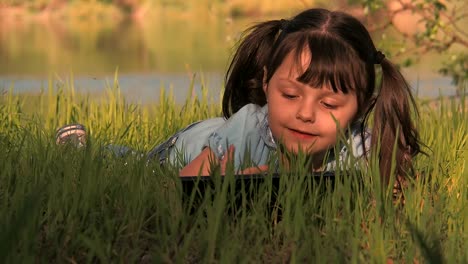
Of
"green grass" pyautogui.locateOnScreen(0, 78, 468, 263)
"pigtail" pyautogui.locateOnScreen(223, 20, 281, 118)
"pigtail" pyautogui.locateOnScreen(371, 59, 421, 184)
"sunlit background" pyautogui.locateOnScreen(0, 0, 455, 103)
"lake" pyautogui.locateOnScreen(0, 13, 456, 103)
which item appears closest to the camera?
"green grass" pyautogui.locateOnScreen(0, 78, 468, 263)

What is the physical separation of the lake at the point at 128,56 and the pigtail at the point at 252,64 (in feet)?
3.23

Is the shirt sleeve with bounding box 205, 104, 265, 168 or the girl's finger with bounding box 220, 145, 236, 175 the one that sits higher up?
the shirt sleeve with bounding box 205, 104, 265, 168

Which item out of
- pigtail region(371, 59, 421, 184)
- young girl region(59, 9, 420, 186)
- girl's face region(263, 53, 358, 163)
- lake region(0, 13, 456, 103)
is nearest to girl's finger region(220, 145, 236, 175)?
young girl region(59, 9, 420, 186)

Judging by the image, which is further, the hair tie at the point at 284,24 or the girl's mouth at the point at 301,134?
the hair tie at the point at 284,24

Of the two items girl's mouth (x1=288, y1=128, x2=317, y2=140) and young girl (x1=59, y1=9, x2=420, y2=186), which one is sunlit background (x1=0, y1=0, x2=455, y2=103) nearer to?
young girl (x1=59, y1=9, x2=420, y2=186)

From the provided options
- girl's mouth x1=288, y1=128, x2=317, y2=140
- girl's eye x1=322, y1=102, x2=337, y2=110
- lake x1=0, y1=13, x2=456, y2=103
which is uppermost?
lake x1=0, y1=13, x2=456, y2=103

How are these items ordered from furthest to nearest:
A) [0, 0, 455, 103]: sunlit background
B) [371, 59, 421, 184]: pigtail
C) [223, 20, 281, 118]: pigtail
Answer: [0, 0, 455, 103]: sunlit background → [223, 20, 281, 118]: pigtail → [371, 59, 421, 184]: pigtail

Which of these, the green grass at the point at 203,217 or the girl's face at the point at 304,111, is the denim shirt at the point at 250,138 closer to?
the girl's face at the point at 304,111

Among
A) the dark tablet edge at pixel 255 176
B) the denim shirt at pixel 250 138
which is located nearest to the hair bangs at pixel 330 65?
the denim shirt at pixel 250 138

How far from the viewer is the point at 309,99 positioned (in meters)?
3.21

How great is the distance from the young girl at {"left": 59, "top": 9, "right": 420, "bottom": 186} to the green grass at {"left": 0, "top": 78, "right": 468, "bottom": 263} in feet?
0.78

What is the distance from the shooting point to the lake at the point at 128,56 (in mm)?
10789

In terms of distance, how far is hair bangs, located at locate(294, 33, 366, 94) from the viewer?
3256mm

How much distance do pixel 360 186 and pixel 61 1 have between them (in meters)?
25.4
